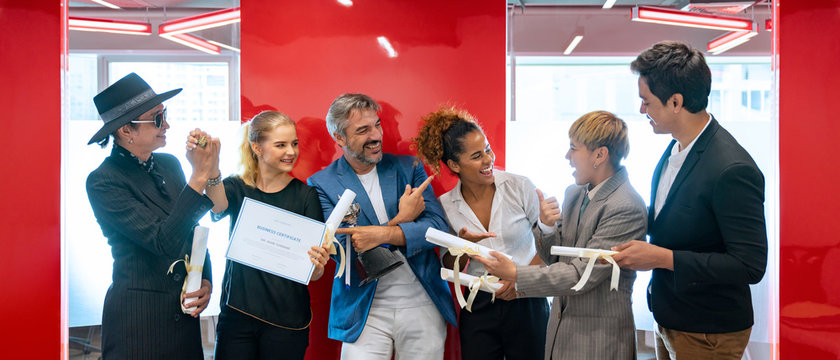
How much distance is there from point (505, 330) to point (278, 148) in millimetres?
1412

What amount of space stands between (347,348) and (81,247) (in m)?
2.22

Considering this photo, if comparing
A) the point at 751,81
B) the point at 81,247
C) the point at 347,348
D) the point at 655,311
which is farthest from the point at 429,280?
the point at 751,81

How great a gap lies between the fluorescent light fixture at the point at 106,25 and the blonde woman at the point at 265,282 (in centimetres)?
208

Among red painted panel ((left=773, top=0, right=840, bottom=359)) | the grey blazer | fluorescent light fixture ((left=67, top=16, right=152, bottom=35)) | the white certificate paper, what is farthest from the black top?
red painted panel ((left=773, top=0, right=840, bottom=359))

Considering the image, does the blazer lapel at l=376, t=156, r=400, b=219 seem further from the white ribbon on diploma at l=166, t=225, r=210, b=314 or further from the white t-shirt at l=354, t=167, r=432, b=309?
the white ribbon on diploma at l=166, t=225, r=210, b=314

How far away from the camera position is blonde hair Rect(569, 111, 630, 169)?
7.91 feet

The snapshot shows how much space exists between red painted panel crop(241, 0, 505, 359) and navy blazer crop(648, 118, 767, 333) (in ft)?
4.85

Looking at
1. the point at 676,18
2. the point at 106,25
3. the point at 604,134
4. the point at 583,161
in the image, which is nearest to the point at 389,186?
the point at 583,161

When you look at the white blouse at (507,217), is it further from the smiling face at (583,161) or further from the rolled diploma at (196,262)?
the rolled diploma at (196,262)

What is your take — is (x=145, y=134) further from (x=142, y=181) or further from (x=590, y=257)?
(x=590, y=257)

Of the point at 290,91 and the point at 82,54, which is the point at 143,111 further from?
the point at 82,54

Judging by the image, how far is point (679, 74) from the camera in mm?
2203

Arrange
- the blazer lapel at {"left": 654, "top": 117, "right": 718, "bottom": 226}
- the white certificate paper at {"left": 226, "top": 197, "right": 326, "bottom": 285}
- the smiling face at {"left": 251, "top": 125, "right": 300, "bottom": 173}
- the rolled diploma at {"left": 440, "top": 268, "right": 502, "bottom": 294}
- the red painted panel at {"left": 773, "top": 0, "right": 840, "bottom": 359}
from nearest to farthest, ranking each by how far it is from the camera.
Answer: the blazer lapel at {"left": 654, "top": 117, "right": 718, "bottom": 226}
the rolled diploma at {"left": 440, "top": 268, "right": 502, "bottom": 294}
the white certificate paper at {"left": 226, "top": 197, "right": 326, "bottom": 285}
the smiling face at {"left": 251, "top": 125, "right": 300, "bottom": 173}
the red painted panel at {"left": 773, "top": 0, "right": 840, "bottom": 359}

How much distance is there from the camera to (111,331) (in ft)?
8.21
